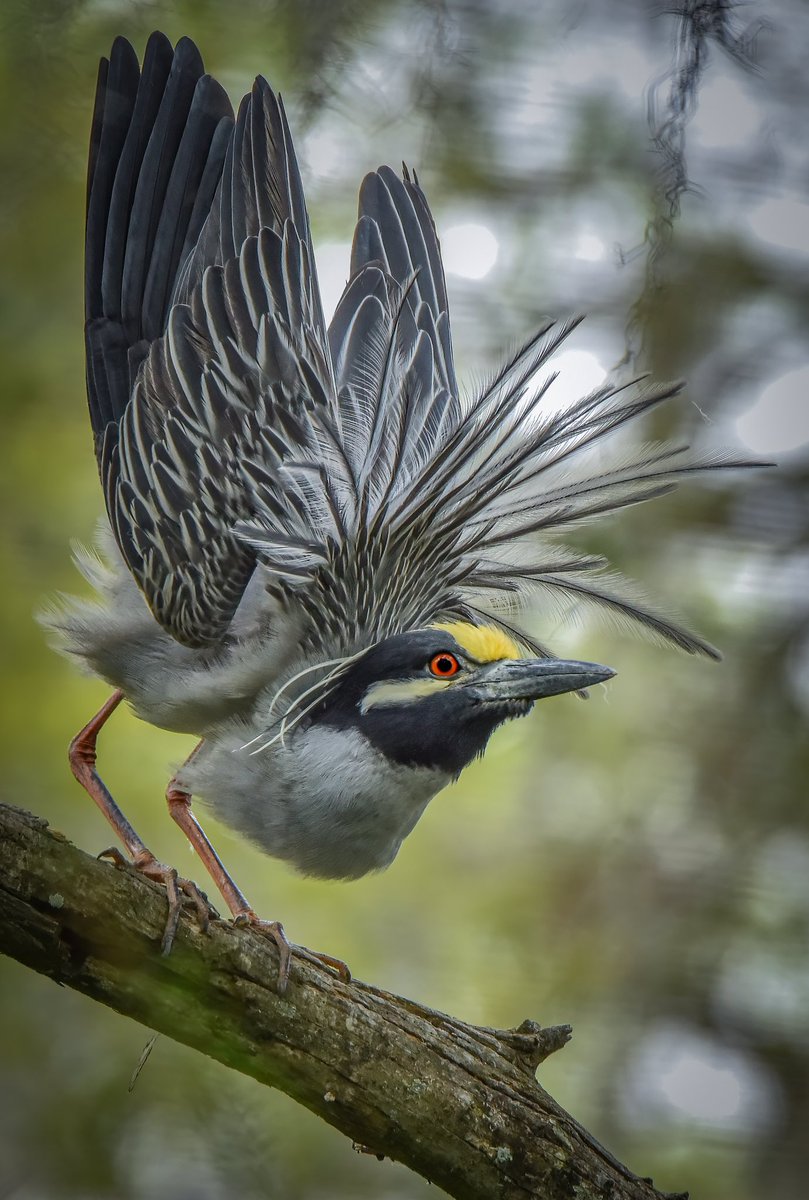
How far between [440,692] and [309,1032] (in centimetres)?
64

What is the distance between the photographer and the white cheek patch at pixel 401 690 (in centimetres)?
209

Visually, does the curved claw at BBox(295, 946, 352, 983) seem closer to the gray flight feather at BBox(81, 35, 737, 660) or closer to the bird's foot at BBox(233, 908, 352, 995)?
the bird's foot at BBox(233, 908, 352, 995)

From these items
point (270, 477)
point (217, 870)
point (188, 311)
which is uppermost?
point (188, 311)

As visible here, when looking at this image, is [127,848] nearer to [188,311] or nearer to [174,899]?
[174,899]

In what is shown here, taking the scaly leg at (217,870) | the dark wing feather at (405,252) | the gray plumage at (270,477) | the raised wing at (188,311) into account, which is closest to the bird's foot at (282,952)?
the scaly leg at (217,870)

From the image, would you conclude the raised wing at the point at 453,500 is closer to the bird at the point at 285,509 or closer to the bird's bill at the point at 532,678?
the bird at the point at 285,509

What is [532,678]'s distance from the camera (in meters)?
2.07

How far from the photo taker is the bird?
2.10 meters

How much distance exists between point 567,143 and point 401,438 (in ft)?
5.60

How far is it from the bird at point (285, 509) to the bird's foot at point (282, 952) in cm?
2

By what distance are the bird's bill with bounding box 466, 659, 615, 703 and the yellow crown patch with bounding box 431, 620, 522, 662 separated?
0.9 inches

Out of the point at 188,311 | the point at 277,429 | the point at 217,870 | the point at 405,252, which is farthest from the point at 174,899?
the point at 405,252

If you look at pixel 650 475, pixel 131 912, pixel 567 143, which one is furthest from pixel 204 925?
pixel 567 143

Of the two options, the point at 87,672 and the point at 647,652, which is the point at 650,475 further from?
the point at 647,652
